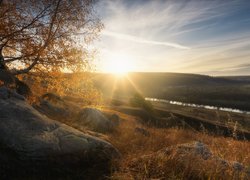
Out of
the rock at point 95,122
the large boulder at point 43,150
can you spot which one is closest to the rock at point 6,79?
the large boulder at point 43,150

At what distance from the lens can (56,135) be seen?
24.6 feet

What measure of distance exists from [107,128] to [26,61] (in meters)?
6.13

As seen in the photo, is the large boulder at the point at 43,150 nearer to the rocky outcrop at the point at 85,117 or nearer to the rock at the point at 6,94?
the rock at the point at 6,94

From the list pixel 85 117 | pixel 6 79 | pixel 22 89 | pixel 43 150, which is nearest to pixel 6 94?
pixel 6 79

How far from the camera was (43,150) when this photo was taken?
671cm

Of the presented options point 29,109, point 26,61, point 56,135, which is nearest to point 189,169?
point 56,135

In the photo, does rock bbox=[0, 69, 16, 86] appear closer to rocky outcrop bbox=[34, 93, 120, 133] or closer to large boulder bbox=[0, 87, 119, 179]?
large boulder bbox=[0, 87, 119, 179]

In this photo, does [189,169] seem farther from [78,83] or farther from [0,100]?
[78,83]

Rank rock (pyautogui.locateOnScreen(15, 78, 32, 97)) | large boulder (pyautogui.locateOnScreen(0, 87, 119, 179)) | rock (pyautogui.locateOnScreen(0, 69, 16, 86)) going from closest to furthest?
large boulder (pyautogui.locateOnScreen(0, 87, 119, 179))
rock (pyautogui.locateOnScreen(0, 69, 16, 86))
rock (pyautogui.locateOnScreen(15, 78, 32, 97))

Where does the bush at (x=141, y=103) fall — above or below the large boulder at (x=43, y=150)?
below

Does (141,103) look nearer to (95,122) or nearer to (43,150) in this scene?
(95,122)

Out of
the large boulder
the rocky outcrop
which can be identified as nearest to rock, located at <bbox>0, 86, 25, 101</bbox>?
the large boulder

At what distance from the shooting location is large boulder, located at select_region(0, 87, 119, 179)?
6473 mm

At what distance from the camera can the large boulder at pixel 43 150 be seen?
6.47 m
